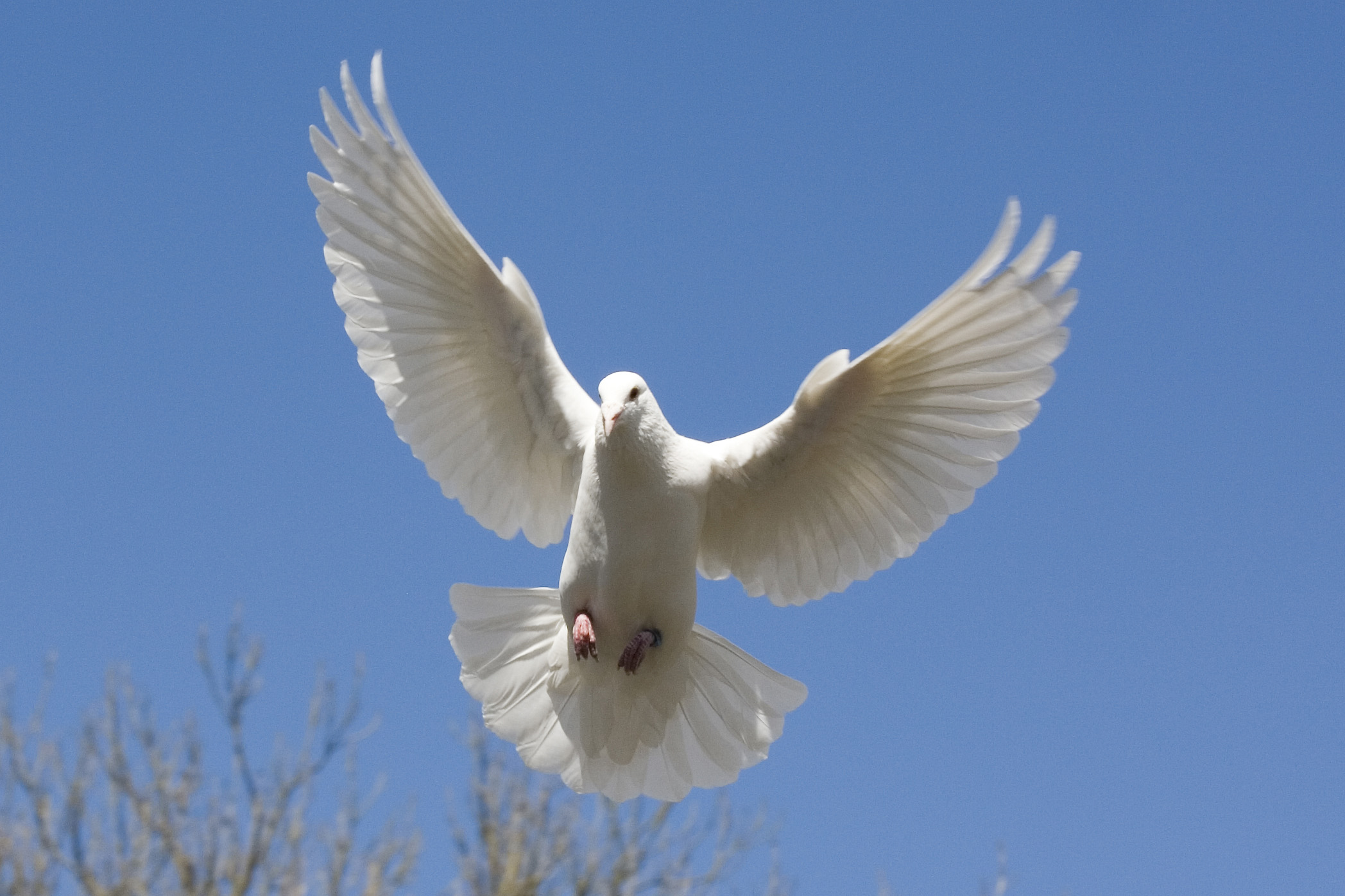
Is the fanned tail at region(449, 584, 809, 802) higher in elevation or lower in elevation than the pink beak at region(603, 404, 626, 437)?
lower

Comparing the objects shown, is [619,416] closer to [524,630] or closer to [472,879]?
[524,630]

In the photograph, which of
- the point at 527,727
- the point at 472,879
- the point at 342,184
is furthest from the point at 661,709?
the point at 472,879

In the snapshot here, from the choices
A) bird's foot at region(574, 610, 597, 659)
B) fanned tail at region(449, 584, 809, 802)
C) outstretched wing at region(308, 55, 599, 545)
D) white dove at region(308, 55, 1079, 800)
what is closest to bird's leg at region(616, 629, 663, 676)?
white dove at region(308, 55, 1079, 800)

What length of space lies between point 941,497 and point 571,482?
1.51m

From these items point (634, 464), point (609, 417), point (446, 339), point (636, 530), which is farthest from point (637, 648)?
point (446, 339)

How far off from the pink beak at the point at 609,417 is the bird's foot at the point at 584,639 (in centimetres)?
77

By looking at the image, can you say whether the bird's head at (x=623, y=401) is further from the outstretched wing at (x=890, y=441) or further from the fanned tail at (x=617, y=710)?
the fanned tail at (x=617, y=710)

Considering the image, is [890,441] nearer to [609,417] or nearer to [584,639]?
[609,417]

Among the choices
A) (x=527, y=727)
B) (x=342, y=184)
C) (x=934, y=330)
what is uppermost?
(x=342, y=184)

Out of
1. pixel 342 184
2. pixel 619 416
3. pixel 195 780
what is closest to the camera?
pixel 619 416

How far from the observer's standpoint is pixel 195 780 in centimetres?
1173

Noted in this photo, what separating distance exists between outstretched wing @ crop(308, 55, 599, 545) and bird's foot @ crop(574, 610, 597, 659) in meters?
0.73

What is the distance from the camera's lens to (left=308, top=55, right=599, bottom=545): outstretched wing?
18.1 feet

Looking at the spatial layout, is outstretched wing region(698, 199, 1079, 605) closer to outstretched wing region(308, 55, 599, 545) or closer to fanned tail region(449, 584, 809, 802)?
fanned tail region(449, 584, 809, 802)
